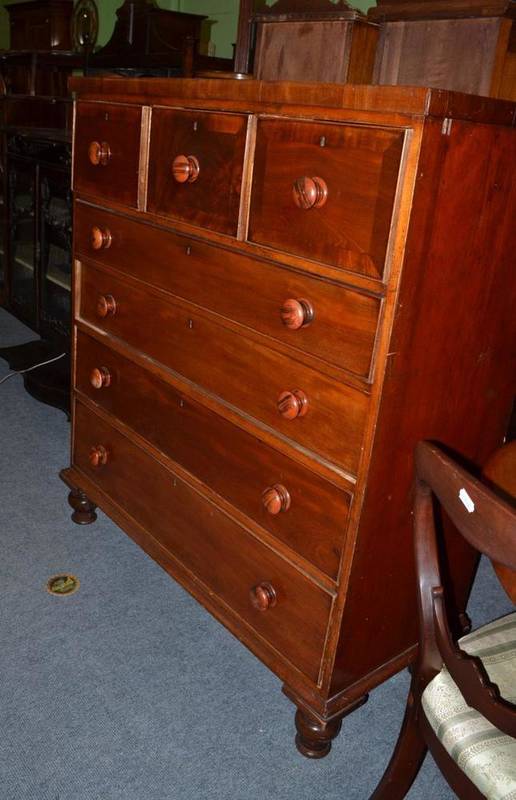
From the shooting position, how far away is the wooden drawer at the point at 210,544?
156cm

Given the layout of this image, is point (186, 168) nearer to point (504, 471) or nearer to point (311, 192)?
point (311, 192)

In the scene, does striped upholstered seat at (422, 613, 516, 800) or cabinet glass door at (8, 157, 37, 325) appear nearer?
striped upholstered seat at (422, 613, 516, 800)

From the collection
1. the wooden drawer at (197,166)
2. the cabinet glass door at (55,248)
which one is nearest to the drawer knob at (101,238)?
the wooden drawer at (197,166)

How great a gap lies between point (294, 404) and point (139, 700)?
0.93 meters

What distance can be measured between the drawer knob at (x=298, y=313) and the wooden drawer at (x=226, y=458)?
32cm

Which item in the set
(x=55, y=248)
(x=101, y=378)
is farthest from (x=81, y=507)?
(x=55, y=248)

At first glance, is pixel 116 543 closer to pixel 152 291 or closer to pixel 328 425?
pixel 152 291

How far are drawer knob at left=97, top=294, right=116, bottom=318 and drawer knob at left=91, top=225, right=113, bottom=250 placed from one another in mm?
143

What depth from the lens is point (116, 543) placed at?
2387mm

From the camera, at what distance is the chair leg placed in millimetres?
1283

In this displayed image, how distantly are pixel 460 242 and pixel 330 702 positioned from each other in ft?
3.43

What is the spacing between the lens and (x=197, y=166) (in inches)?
60.8

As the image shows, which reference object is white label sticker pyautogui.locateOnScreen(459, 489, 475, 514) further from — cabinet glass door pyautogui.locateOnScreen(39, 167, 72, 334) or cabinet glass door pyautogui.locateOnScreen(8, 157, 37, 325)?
cabinet glass door pyautogui.locateOnScreen(8, 157, 37, 325)

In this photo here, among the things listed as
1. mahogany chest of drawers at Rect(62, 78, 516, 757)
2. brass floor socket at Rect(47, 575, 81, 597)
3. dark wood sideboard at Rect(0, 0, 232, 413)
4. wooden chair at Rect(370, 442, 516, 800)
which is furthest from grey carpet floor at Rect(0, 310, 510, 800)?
dark wood sideboard at Rect(0, 0, 232, 413)
